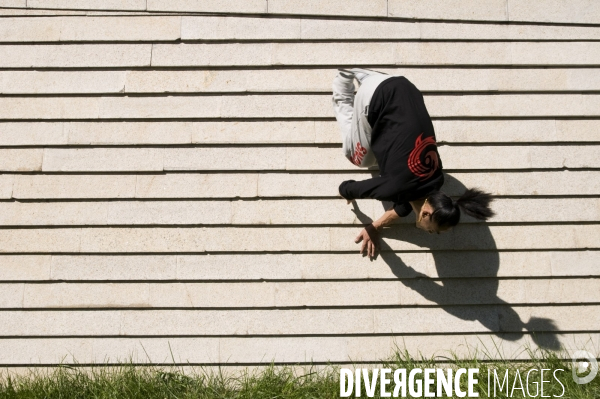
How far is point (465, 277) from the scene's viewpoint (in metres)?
3.83

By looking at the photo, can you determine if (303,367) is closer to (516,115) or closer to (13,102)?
(516,115)

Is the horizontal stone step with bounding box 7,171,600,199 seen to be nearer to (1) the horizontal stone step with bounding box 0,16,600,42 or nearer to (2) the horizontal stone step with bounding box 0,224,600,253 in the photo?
(2) the horizontal stone step with bounding box 0,224,600,253

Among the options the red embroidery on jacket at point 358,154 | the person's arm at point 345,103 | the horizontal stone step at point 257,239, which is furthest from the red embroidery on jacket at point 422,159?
the horizontal stone step at point 257,239

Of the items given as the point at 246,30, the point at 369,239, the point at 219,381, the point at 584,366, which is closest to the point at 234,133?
the point at 246,30

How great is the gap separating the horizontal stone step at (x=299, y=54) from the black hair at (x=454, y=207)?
4.26ft

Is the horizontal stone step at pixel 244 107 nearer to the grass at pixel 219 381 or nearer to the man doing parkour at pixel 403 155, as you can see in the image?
the man doing parkour at pixel 403 155

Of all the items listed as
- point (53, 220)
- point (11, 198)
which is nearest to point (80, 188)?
point (53, 220)

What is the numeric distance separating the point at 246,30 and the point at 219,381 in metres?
3.04

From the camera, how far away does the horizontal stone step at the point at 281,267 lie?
378 centimetres

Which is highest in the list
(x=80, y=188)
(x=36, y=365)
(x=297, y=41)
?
(x=297, y=41)

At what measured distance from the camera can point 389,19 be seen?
13.1ft

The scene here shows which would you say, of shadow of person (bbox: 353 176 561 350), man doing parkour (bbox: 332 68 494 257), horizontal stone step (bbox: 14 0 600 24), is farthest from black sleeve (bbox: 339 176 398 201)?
horizontal stone step (bbox: 14 0 600 24)

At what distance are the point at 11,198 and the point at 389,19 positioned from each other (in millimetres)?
3672

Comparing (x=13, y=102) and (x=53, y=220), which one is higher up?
(x=13, y=102)
